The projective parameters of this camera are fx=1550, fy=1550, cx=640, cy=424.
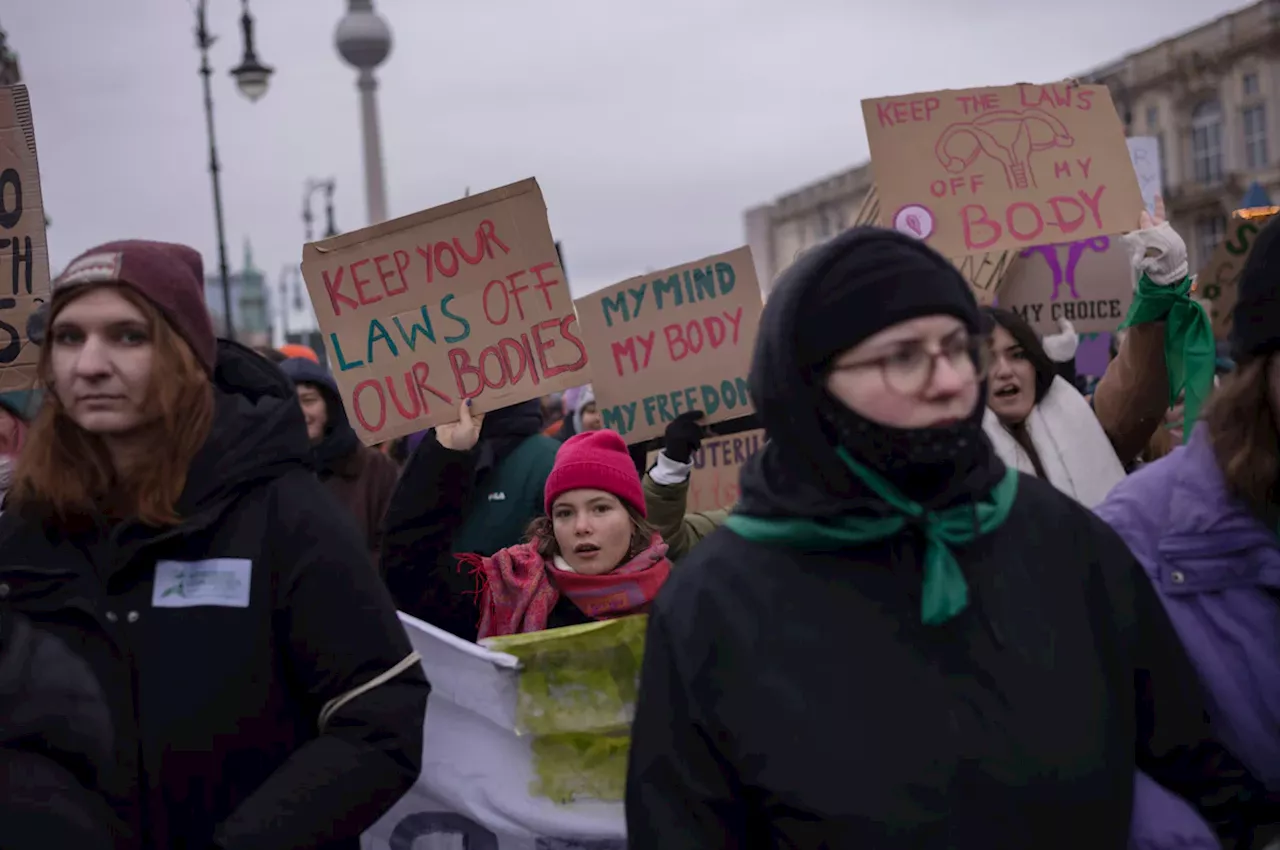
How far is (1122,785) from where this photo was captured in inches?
81.7

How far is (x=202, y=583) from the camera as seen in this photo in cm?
240

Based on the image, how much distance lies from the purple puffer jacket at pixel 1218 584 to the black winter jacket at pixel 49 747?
163cm

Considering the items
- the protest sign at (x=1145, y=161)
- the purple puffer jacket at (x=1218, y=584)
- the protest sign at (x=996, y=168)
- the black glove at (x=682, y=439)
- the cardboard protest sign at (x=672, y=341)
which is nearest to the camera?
the purple puffer jacket at (x=1218, y=584)

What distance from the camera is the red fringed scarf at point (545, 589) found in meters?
3.93

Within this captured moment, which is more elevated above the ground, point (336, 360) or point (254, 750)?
point (336, 360)

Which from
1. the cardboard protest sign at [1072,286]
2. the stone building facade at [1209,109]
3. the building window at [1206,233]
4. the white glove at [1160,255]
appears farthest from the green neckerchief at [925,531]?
the building window at [1206,233]

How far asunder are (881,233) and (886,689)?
24.5 inches

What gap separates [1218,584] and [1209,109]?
4600cm

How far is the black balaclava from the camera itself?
2061 mm

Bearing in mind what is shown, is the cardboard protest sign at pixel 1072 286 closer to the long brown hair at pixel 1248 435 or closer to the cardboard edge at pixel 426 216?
the cardboard edge at pixel 426 216

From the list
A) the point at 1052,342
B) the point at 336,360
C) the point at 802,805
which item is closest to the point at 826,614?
the point at 802,805

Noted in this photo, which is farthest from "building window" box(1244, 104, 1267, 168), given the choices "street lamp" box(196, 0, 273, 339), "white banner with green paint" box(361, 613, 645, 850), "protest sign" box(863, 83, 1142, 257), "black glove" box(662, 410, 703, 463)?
"white banner with green paint" box(361, 613, 645, 850)

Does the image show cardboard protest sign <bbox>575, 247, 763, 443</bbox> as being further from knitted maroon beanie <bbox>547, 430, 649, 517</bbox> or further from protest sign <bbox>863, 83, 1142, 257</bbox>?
knitted maroon beanie <bbox>547, 430, 649, 517</bbox>

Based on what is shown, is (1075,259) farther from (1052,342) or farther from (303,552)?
(303,552)
